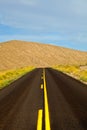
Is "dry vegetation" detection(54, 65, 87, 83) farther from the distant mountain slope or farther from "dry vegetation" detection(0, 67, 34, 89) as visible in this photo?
the distant mountain slope

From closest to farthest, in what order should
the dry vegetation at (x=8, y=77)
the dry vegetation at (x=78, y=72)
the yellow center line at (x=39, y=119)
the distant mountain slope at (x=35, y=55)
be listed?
the yellow center line at (x=39, y=119)
the dry vegetation at (x=8, y=77)
the dry vegetation at (x=78, y=72)
the distant mountain slope at (x=35, y=55)

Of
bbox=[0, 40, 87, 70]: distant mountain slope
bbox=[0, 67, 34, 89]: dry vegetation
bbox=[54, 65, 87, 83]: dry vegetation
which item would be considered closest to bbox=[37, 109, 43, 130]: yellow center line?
bbox=[0, 67, 34, 89]: dry vegetation

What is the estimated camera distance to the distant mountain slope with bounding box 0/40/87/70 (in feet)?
514

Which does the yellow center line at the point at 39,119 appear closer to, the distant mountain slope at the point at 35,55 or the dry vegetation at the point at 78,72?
the dry vegetation at the point at 78,72

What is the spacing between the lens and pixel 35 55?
174250 mm

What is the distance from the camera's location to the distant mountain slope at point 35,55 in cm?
15675

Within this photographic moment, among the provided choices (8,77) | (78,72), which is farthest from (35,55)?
(8,77)

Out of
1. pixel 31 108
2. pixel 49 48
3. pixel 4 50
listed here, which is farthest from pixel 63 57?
pixel 31 108

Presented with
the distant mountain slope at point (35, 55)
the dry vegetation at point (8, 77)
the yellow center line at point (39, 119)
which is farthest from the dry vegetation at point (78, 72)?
the distant mountain slope at point (35, 55)

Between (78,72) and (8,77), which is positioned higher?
(78,72)

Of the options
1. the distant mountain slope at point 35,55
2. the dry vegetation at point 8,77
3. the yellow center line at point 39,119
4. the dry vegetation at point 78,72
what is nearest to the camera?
the yellow center line at point 39,119

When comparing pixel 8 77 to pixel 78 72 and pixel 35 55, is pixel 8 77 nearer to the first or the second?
pixel 78 72

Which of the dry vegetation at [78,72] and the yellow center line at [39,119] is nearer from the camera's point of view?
the yellow center line at [39,119]

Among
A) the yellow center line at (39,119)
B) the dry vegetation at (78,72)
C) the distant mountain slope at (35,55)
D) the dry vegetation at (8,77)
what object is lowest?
the yellow center line at (39,119)
